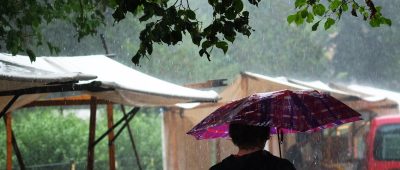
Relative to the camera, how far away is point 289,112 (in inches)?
206

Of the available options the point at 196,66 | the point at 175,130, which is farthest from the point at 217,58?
the point at 175,130

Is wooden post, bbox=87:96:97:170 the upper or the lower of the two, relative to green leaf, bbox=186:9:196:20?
lower

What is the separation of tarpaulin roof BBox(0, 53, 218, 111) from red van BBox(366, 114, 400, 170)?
11.4 ft

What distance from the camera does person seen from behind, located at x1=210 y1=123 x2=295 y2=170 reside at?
14.7ft

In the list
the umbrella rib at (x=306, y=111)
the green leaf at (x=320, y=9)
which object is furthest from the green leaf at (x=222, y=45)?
the green leaf at (x=320, y=9)

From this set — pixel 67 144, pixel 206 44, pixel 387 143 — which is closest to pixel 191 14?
pixel 206 44

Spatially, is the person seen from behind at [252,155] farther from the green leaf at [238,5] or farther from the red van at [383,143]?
the red van at [383,143]

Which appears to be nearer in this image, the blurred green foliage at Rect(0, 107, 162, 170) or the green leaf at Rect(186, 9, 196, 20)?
the green leaf at Rect(186, 9, 196, 20)

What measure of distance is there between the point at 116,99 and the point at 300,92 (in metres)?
4.23

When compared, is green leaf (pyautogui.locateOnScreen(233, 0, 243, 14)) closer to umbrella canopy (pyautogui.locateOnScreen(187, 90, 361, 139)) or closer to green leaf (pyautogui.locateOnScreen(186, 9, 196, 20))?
green leaf (pyautogui.locateOnScreen(186, 9, 196, 20))

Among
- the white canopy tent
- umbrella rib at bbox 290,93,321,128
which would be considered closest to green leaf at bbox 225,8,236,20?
umbrella rib at bbox 290,93,321,128

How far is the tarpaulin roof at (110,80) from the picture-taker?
7.27m

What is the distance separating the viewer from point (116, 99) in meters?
9.38

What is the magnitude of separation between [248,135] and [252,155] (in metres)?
0.14
